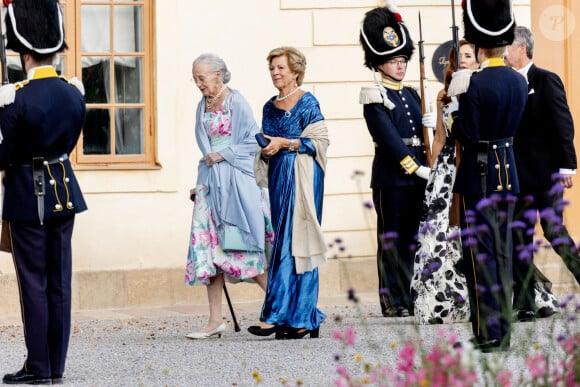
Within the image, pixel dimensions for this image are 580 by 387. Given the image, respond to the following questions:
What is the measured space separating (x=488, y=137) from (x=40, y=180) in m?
2.37

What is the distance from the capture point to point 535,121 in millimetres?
10023

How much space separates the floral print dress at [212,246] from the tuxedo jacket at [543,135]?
186 cm

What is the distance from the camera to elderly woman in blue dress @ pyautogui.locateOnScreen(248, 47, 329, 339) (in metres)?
9.36

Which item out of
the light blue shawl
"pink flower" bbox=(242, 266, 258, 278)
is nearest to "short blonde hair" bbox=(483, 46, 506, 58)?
the light blue shawl

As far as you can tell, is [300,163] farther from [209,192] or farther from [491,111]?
[491,111]

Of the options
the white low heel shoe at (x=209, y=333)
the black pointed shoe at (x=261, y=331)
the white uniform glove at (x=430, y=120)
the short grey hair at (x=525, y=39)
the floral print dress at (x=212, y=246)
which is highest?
the short grey hair at (x=525, y=39)

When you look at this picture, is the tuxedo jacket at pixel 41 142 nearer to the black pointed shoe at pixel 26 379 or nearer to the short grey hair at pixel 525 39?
the black pointed shoe at pixel 26 379

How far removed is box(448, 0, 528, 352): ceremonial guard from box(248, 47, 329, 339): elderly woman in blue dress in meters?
1.40

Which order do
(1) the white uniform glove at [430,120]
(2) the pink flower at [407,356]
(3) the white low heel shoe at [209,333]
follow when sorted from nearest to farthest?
(2) the pink flower at [407,356]
(3) the white low heel shoe at [209,333]
(1) the white uniform glove at [430,120]

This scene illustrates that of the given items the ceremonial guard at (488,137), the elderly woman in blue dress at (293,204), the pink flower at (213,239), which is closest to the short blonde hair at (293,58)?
the elderly woman in blue dress at (293,204)

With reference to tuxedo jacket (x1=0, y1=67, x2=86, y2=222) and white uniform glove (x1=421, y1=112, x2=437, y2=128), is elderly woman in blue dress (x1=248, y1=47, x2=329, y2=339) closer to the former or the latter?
white uniform glove (x1=421, y1=112, x2=437, y2=128)

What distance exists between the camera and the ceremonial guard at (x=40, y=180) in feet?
24.3

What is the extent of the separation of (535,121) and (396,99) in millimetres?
916

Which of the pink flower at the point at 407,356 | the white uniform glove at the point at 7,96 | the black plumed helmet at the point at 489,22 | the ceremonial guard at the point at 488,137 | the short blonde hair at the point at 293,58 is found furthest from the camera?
the short blonde hair at the point at 293,58
